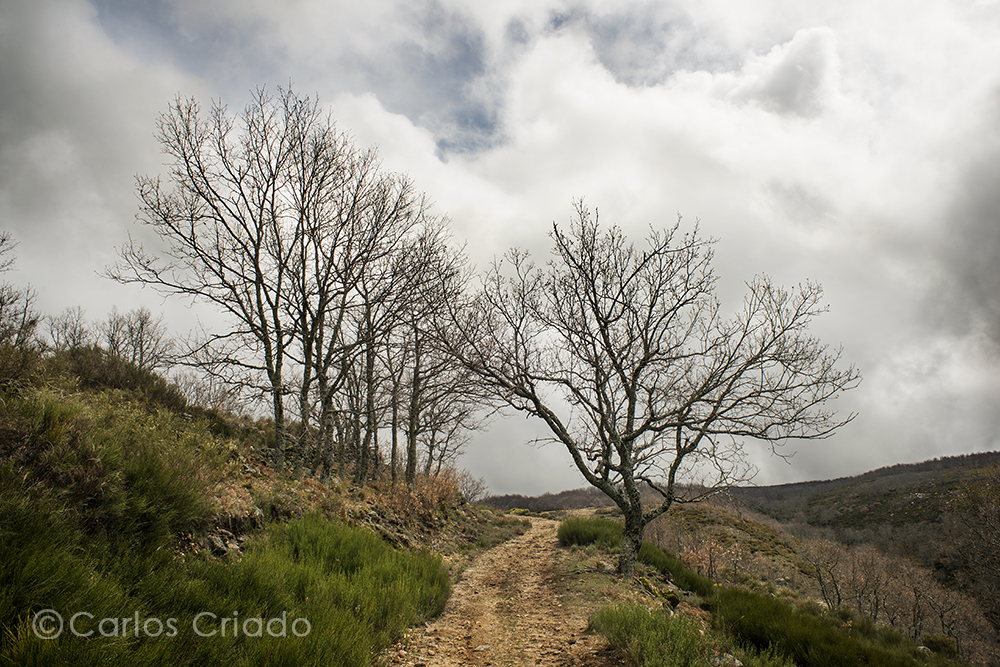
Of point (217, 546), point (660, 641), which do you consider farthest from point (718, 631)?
point (217, 546)

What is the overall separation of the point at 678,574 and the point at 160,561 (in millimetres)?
12210

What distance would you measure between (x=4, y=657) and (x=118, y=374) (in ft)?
42.9

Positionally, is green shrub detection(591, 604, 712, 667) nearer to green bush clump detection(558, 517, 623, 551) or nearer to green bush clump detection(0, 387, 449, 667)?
green bush clump detection(0, 387, 449, 667)

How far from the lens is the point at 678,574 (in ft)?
38.5

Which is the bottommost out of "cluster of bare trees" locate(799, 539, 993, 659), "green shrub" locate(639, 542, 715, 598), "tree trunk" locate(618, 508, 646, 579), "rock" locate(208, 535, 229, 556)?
"cluster of bare trees" locate(799, 539, 993, 659)

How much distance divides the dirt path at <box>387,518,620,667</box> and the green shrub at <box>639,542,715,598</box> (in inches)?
145

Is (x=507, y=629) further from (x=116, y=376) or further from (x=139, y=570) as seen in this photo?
(x=116, y=376)

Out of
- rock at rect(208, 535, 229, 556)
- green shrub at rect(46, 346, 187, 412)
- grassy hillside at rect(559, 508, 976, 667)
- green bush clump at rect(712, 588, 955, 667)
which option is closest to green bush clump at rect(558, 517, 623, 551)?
grassy hillside at rect(559, 508, 976, 667)

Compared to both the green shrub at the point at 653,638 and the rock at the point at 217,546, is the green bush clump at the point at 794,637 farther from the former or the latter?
the rock at the point at 217,546

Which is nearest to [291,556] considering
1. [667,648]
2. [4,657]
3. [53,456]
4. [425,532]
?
[53,456]

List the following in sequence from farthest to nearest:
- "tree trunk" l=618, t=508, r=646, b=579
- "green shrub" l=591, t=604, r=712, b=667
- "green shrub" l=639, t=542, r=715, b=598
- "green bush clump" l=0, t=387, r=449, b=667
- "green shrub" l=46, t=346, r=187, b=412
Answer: "green shrub" l=639, t=542, r=715, b=598 < "green shrub" l=46, t=346, r=187, b=412 < "tree trunk" l=618, t=508, r=646, b=579 < "green shrub" l=591, t=604, r=712, b=667 < "green bush clump" l=0, t=387, r=449, b=667

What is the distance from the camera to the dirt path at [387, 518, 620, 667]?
5.25 meters

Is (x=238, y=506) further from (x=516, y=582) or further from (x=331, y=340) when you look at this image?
(x=331, y=340)

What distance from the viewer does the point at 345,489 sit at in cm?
1173
